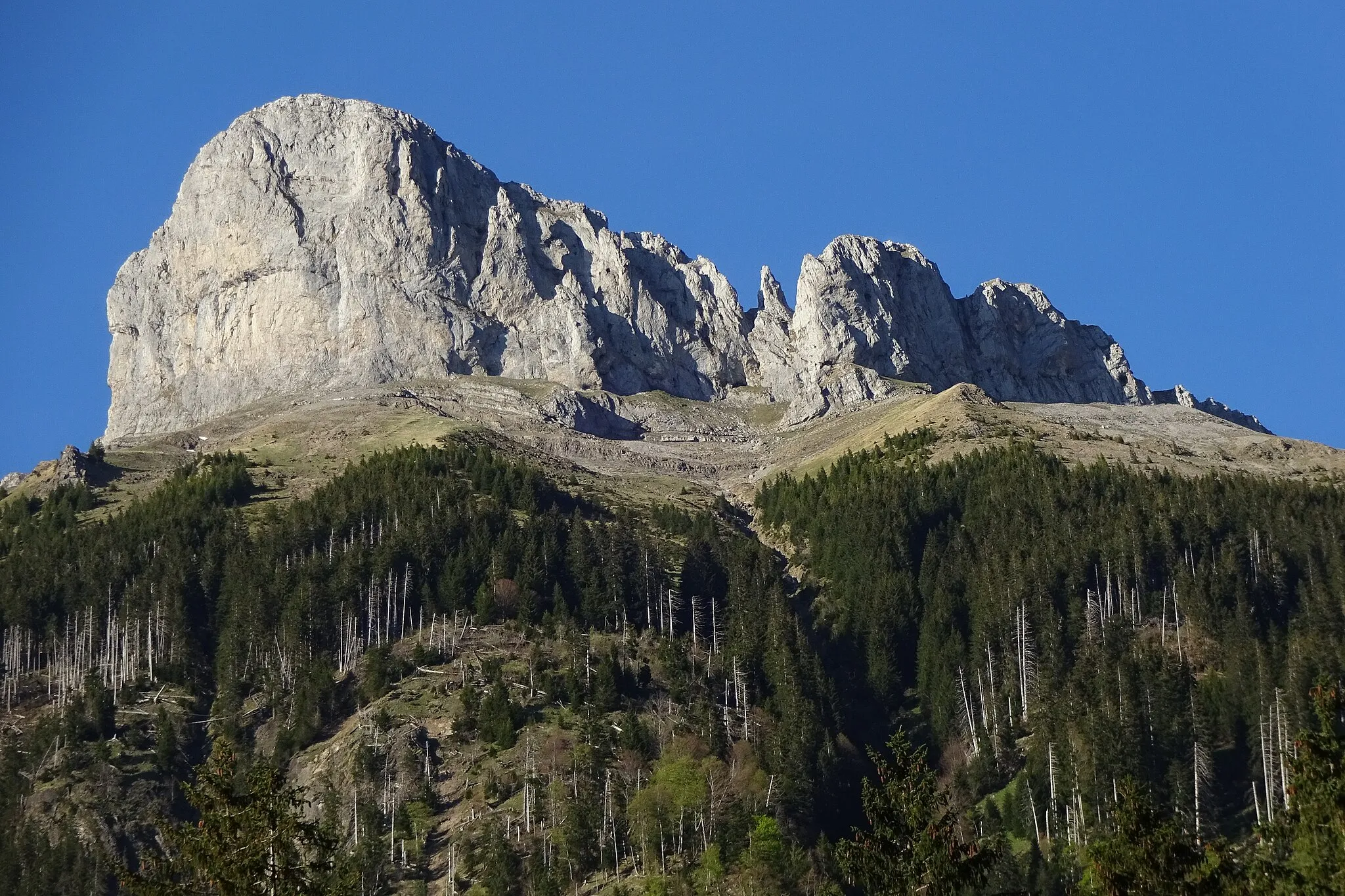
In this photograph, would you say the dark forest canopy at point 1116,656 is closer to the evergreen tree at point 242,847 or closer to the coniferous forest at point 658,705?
the coniferous forest at point 658,705

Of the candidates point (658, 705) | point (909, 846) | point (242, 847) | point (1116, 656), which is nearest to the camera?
point (242, 847)

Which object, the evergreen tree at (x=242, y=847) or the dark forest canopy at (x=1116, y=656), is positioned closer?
the evergreen tree at (x=242, y=847)

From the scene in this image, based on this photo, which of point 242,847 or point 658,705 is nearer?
point 242,847

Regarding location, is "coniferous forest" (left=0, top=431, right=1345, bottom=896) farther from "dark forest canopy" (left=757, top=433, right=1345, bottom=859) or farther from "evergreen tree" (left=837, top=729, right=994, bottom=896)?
"evergreen tree" (left=837, top=729, right=994, bottom=896)

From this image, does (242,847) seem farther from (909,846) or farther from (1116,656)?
(1116,656)

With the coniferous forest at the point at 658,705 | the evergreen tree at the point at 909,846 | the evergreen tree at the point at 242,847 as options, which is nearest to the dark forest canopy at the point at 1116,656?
the coniferous forest at the point at 658,705

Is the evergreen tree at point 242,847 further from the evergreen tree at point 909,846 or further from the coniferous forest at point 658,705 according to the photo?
the coniferous forest at point 658,705

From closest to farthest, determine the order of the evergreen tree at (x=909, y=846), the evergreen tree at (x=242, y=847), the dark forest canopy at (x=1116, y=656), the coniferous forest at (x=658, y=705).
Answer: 1. the evergreen tree at (x=242, y=847)
2. the evergreen tree at (x=909, y=846)
3. the coniferous forest at (x=658, y=705)
4. the dark forest canopy at (x=1116, y=656)

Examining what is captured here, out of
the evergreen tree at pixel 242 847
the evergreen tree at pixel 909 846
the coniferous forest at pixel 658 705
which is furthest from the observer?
the coniferous forest at pixel 658 705

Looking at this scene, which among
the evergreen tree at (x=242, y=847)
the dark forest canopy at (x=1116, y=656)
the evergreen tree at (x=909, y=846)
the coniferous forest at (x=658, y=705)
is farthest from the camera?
the dark forest canopy at (x=1116, y=656)

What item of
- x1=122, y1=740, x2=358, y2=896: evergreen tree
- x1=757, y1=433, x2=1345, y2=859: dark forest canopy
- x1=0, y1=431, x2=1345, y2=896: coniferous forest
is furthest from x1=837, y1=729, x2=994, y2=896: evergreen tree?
x1=757, y1=433, x2=1345, y2=859: dark forest canopy

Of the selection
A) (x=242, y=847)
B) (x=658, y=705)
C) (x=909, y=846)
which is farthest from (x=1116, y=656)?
(x=242, y=847)

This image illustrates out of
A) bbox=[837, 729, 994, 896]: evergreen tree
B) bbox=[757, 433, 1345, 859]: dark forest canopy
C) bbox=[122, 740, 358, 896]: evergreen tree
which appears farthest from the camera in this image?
bbox=[757, 433, 1345, 859]: dark forest canopy

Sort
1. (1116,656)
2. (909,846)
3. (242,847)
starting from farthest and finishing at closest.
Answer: (1116,656), (909,846), (242,847)
